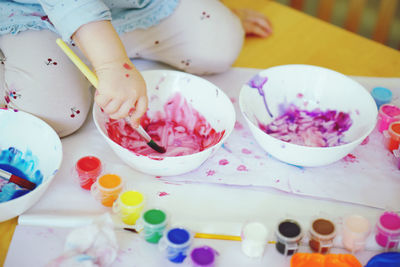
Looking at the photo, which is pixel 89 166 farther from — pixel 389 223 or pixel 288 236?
pixel 389 223

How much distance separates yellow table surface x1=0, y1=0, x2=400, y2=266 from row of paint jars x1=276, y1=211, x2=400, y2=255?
1.93 ft

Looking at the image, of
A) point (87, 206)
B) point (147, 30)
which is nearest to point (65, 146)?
point (87, 206)

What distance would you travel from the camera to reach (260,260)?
0.82m

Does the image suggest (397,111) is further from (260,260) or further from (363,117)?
(260,260)

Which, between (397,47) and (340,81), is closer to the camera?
(340,81)

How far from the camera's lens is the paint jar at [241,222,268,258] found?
2.62ft

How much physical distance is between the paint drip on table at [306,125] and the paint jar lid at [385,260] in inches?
11.1

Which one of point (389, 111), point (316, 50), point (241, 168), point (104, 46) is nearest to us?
point (104, 46)

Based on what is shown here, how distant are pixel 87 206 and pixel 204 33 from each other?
1.75 ft

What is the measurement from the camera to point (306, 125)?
42.3 inches

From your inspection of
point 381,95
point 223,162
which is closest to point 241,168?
point 223,162

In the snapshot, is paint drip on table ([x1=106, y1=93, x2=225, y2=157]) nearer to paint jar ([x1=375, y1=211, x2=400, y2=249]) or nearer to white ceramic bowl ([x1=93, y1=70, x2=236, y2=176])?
white ceramic bowl ([x1=93, y1=70, x2=236, y2=176])

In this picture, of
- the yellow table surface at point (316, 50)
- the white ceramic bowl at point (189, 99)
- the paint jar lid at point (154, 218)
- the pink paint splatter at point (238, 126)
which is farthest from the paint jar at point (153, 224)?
the yellow table surface at point (316, 50)

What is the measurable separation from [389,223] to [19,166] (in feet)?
2.24
